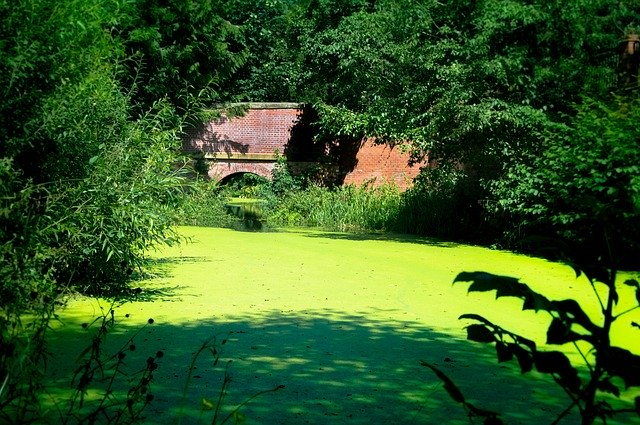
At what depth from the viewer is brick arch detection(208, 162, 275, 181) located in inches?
908

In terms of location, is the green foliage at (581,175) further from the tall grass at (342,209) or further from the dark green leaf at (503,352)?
the dark green leaf at (503,352)

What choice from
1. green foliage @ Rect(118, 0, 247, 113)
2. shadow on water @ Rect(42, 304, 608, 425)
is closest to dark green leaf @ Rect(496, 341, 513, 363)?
shadow on water @ Rect(42, 304, 608, 425)

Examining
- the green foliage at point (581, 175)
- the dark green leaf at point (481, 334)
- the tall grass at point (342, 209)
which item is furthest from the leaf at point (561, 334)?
the tall grass at point (342, 209)

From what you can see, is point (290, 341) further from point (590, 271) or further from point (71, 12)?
point (590, 271)

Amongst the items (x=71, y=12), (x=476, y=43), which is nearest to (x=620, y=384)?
(x=71, y=12)

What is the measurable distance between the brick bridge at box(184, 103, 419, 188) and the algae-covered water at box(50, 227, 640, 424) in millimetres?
10353

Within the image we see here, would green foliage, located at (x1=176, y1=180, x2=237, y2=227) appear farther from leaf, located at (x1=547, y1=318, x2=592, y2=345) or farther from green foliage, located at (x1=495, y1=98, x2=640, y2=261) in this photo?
Result: leaf, located at (x1=547, y1=318, x2=592, y2=345)

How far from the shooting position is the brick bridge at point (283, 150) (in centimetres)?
2062

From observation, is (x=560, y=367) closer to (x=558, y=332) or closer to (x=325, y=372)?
(x=558, y=332)

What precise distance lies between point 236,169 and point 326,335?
18252 millimetres

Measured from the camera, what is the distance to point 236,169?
2347 cm

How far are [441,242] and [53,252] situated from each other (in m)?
8.22

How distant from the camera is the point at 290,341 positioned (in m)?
5.21

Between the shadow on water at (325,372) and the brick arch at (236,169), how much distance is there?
56.1ft
